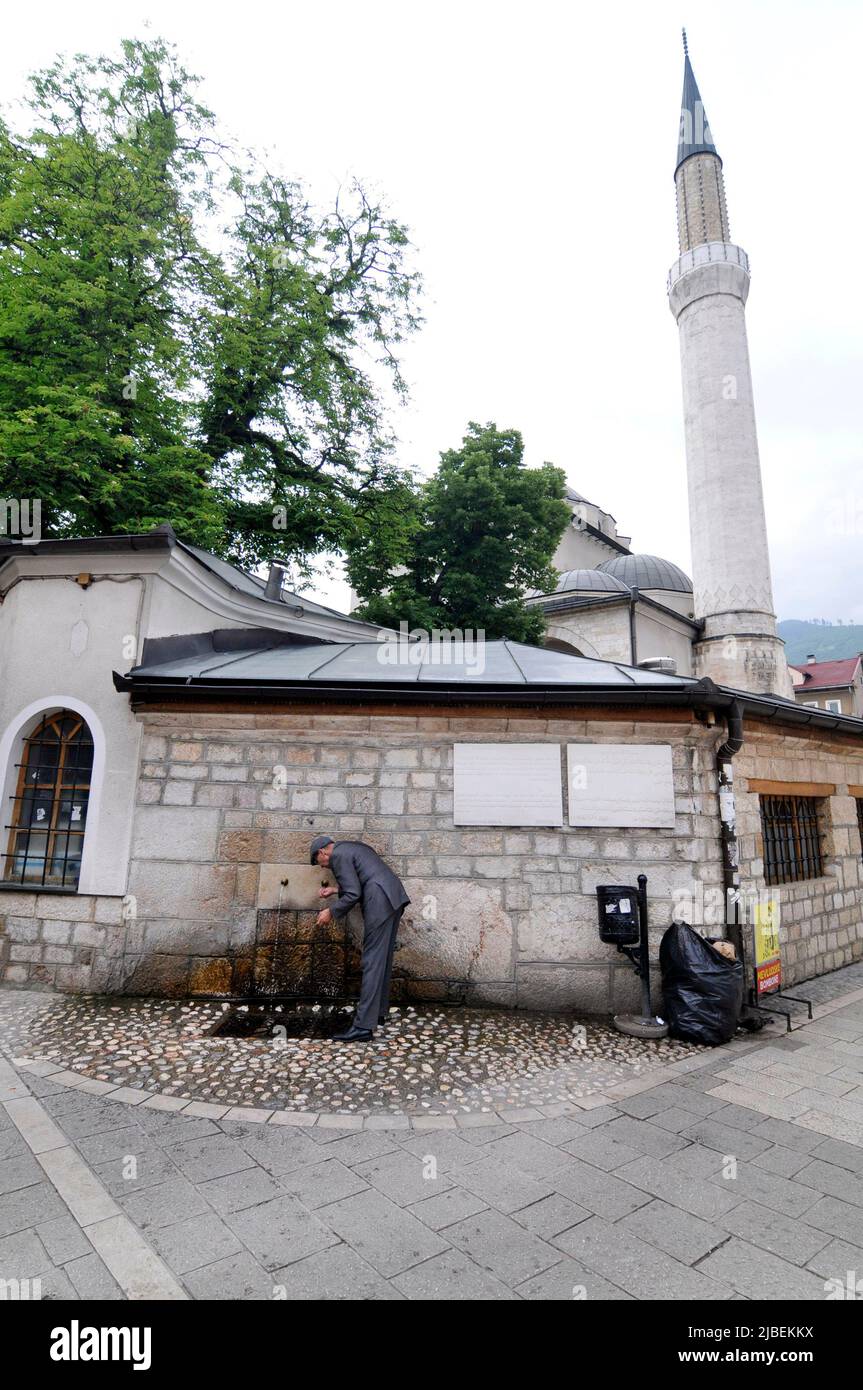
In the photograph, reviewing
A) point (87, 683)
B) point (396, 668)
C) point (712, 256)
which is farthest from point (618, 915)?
point (712, 256)

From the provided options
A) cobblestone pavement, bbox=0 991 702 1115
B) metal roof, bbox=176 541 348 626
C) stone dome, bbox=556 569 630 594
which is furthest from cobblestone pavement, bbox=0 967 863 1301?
stone dome, bbox=556 569 630 594

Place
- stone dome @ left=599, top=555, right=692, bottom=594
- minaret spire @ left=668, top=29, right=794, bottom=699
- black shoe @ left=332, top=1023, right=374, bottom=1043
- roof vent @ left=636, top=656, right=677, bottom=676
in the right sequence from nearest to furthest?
black shoe @ left=332, top=1023, right=374, bottom=1043 → roof vent @ left=636, top=656, right=677, bottom=676 → minaret spire @ left=668, top=29, right=794, bottom=699 → stone dome @ left=599, top=555, right=692, bottom=594

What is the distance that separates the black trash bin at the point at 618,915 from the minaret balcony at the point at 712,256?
24.6m

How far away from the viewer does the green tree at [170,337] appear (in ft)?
33.8

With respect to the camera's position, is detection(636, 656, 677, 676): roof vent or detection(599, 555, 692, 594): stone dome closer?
detection(636, 656, 677, 676): roof vent

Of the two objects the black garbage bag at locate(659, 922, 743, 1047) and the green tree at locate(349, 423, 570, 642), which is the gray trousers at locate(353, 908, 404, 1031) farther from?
the green tree at locate(349, 423, 570, 642)

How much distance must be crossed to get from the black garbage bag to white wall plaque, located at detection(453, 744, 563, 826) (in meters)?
1.40

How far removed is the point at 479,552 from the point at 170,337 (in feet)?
30.2

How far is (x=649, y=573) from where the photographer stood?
29312mm

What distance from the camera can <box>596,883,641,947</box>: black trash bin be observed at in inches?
206

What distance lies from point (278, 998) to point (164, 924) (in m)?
1.22

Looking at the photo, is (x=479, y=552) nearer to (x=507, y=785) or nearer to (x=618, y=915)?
(x=507, y=785)

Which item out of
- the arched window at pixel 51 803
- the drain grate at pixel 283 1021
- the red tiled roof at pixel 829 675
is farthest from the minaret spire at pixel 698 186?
the red tiled roof at pixel 829 675
